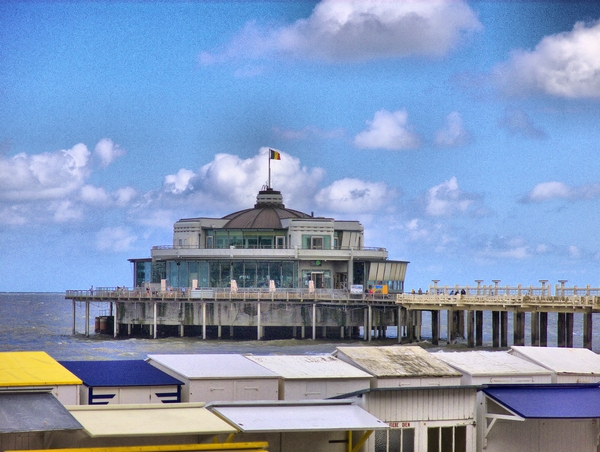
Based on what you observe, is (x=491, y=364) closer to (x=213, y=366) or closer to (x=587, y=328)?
(x=213, y=366)

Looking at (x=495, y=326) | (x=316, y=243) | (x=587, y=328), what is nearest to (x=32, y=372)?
(x=587, y=328)

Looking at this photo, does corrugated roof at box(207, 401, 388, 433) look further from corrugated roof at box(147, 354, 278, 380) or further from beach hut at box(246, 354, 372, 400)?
corrugated roof at box(147, 354, 278, 380)

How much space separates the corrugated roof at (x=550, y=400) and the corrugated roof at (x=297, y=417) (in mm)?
3955

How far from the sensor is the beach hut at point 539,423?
2991 centimetres

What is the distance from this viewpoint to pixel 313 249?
92125 mm

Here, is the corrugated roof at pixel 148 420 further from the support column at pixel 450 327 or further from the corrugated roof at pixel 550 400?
the support column at pixel 450 327

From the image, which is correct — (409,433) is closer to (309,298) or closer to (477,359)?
(477,359)

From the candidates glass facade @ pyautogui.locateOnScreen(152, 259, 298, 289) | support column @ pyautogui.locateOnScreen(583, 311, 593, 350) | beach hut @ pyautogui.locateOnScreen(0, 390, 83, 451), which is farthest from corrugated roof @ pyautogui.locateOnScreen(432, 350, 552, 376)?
glass facade @ pyautogui.locateOnScreen(152, 259, 298, 289)

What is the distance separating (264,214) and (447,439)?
6793cm

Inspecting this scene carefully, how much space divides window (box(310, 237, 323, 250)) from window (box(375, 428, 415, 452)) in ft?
207

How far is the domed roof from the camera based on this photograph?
9544cm

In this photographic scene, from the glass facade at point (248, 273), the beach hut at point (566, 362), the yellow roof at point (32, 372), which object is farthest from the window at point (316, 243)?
the yellow roof at point (32, 372)

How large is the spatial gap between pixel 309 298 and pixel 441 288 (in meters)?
10.4

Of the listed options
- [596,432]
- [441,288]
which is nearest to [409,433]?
[596,432]
